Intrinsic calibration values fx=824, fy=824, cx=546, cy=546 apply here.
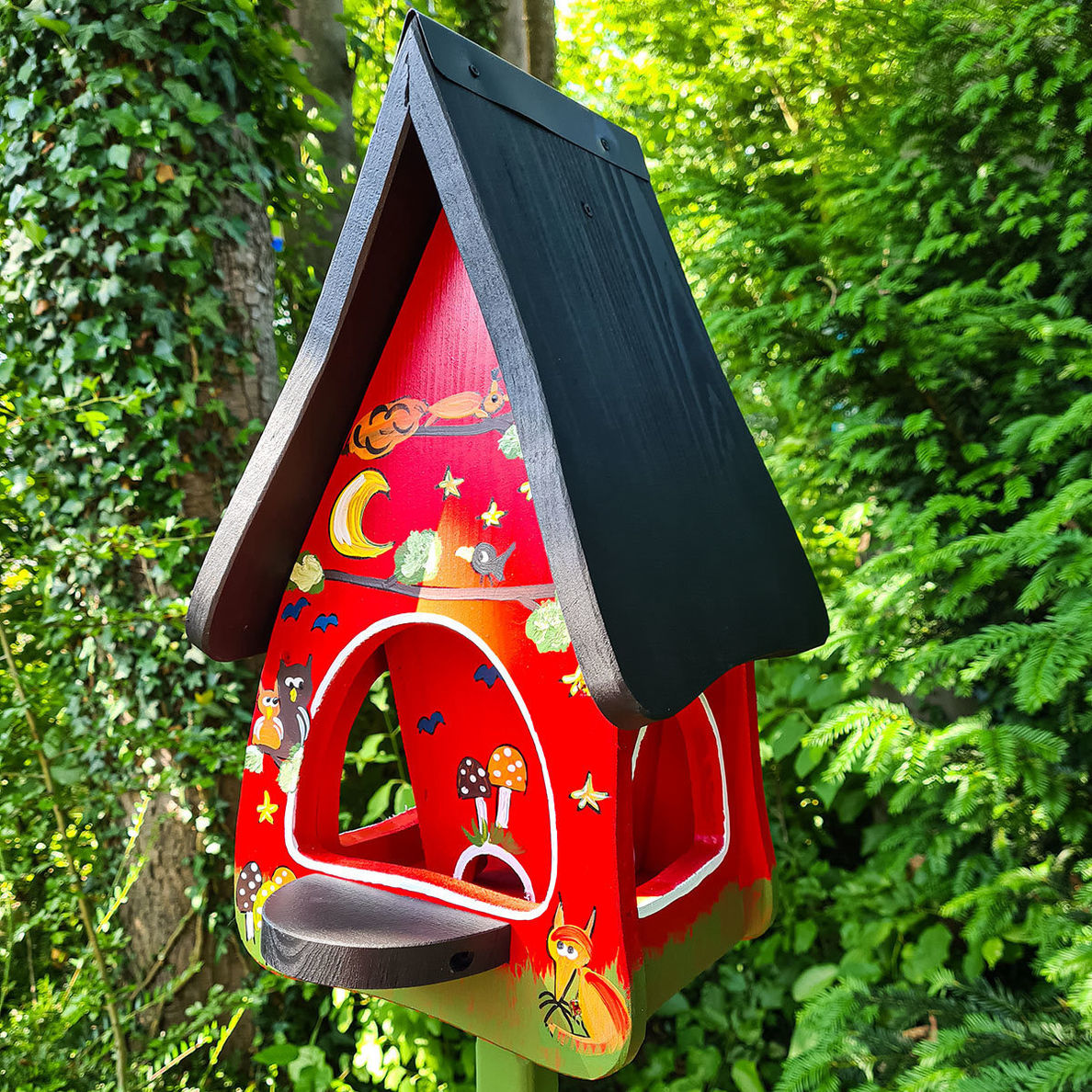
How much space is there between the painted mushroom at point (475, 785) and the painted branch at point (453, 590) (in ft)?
0.72

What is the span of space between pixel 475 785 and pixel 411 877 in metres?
0.12

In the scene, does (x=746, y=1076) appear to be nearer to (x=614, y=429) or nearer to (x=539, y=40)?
(x=614, y=429)

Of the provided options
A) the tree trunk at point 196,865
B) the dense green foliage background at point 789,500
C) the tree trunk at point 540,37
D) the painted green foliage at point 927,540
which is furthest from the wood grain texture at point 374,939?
the tree trunk at point 540,37

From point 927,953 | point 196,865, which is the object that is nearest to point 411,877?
point 196,865

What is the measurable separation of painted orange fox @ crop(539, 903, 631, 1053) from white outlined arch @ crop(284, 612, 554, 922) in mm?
39

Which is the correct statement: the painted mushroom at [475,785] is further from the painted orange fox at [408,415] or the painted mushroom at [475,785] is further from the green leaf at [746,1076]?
the green leaf at [746,1076]

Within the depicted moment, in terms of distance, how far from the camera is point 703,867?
95 centimetres

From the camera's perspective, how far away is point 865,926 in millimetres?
1771

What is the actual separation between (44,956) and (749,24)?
3187mm

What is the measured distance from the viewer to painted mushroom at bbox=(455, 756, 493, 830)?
918 mm

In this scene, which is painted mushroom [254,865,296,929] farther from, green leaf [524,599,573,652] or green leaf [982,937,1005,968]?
green leaf [982,937,1005,968]

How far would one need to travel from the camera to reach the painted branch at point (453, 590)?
0.76 meters

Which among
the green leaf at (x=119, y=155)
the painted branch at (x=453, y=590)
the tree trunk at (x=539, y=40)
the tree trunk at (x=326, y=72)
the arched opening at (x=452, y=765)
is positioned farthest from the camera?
the tree trunk at (x=539, y=40)

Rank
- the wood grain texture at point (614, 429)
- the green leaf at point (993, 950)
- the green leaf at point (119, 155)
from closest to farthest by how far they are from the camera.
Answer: the wood grain texture at point (614, 429) → the green leaf at point (993, 950) → the green leaf at point (119, 155)
